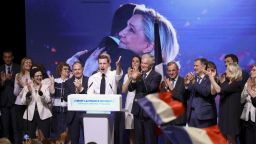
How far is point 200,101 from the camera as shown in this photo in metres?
6.98

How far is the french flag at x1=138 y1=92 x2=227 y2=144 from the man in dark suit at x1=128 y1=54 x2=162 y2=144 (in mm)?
3703

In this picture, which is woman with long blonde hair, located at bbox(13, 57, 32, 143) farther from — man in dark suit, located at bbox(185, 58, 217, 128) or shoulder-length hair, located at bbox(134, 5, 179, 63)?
man in dark suit, located at bbox(185, 58, 217, 128)

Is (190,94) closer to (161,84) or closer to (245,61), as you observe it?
(161,84)

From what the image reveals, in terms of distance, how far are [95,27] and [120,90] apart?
2287 millimetres

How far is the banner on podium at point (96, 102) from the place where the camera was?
20.9 ft

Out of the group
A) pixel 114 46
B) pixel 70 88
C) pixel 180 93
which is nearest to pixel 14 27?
pixel 114 46

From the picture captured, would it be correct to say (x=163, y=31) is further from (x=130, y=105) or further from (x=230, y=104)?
(x=230, y=104)

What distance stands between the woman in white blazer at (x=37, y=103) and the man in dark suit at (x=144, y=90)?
4.52ft

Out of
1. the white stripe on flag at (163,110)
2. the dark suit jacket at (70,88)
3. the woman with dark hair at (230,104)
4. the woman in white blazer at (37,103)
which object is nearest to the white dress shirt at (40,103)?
the woman in white blazer at (37,103)

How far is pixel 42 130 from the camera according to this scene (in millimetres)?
7801

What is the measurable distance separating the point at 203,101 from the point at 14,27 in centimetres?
444

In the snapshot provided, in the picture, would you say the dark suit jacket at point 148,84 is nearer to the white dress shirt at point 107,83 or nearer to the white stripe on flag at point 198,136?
the white dress shirt at point 107,83

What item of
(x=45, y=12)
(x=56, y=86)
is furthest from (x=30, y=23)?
(x=56, y=86)

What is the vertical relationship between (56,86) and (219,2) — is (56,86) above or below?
below
